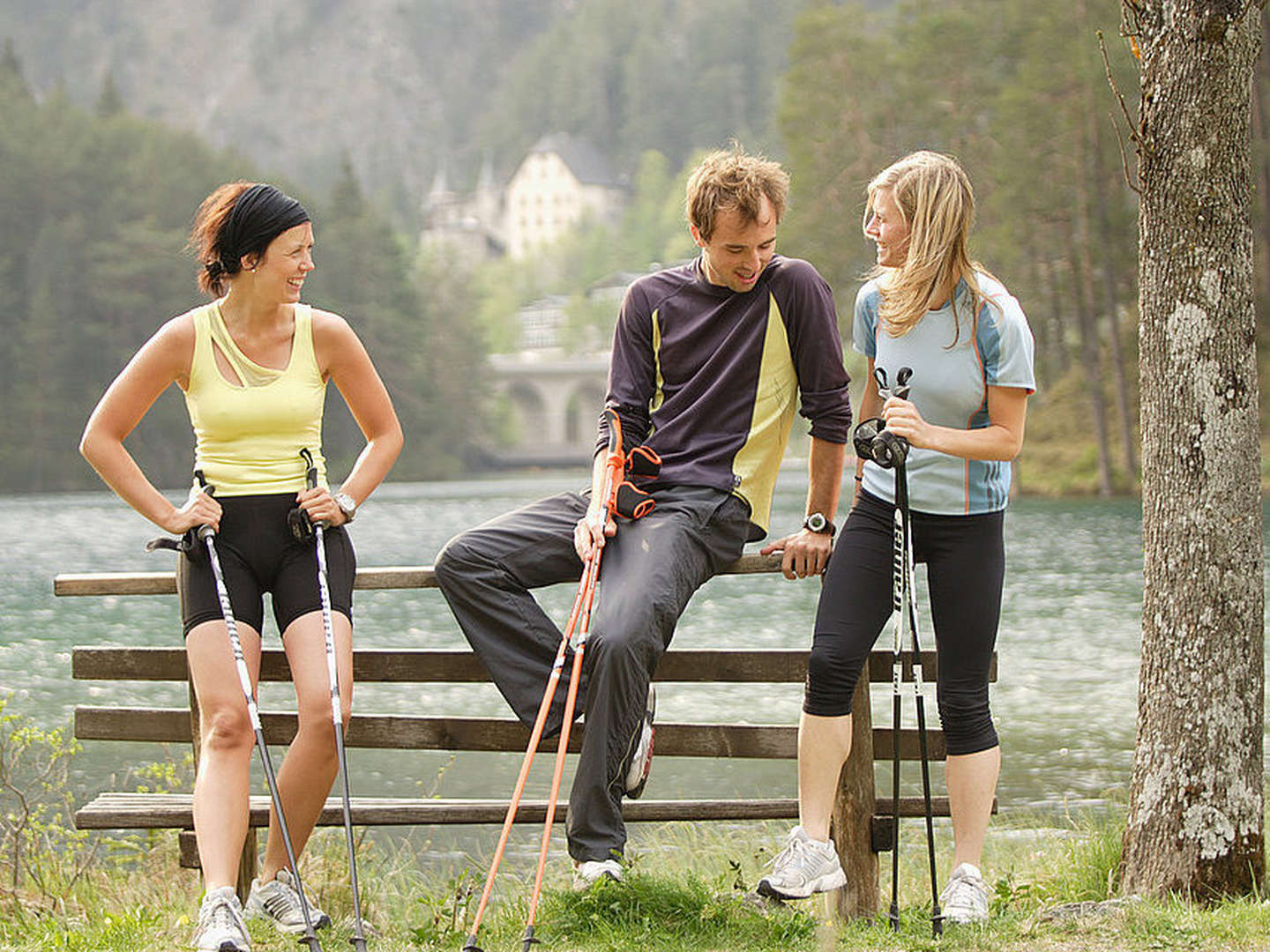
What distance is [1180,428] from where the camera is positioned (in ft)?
14.0

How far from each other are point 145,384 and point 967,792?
2.24 m

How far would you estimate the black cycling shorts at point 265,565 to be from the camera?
4.14 m

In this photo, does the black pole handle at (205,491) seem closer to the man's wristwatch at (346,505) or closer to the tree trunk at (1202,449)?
the man's wristwatch at (346,505)

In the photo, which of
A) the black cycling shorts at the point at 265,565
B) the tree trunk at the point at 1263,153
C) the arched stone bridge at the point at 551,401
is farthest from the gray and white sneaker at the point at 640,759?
the arched stone bridge at the point at 551,401

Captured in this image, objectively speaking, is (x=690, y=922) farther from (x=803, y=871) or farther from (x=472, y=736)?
(x=472, y=736)

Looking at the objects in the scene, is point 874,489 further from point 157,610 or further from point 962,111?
point 962,111

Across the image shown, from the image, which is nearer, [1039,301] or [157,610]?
[157,610]

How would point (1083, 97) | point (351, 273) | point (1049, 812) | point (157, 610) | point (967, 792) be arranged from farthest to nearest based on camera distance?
1. point (351, 273)
2. point (1083, 97)
3. point (157, 610)
4. point (1049, 812)
5. point (967, 792)

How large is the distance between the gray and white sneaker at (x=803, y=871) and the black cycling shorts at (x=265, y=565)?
1202 mm

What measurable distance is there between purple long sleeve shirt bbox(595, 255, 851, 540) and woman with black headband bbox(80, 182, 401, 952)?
2.43 feet

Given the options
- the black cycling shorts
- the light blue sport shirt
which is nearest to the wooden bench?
the black cycling shorts

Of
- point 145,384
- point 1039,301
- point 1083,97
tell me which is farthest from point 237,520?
point 1039,301

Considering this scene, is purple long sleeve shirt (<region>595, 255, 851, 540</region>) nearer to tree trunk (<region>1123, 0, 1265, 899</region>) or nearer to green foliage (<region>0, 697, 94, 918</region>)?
tree trunk (<region>1123, 0, 1265, 899</region>)

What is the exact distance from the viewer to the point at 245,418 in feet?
13.8
